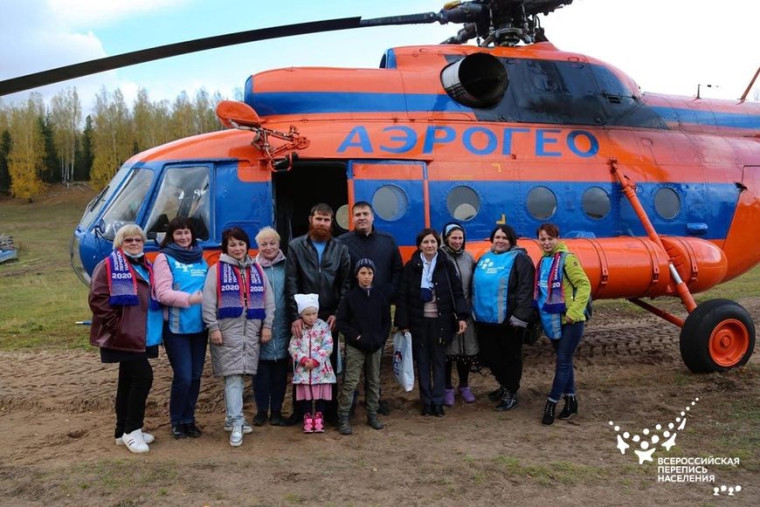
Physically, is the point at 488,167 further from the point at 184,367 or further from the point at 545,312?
the point at 184,367

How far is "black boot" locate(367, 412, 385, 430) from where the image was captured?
4.91 meters

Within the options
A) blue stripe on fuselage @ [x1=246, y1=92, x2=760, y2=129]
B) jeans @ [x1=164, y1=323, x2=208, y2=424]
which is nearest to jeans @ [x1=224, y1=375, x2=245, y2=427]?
jeans @ [x1=164, y1=323, x2=208, y2=424]

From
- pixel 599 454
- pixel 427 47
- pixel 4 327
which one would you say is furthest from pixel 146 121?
pixel 599 454

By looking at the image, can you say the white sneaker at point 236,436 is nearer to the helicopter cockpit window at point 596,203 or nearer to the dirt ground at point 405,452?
the dirt ground at point 405,452

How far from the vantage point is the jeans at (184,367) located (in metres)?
4.56

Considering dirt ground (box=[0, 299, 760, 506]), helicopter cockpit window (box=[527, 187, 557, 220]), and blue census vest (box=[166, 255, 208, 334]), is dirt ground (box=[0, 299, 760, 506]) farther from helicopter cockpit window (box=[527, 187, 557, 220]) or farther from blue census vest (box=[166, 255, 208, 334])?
helicopter cockpit window (box=[527, 187, 557, 220])

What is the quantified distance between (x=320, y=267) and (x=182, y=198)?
1.97m

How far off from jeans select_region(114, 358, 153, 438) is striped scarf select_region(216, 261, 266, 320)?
0.66 metres

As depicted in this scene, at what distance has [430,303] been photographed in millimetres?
5086

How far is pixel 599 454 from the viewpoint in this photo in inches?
170

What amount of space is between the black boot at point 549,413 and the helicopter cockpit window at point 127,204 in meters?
4.29

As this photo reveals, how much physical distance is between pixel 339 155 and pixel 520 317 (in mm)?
2457

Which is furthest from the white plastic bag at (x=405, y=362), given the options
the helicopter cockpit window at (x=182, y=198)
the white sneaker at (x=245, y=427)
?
the helicopter cockpit window at (x=182, y=198)

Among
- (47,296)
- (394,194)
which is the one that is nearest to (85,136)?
(47,296)
